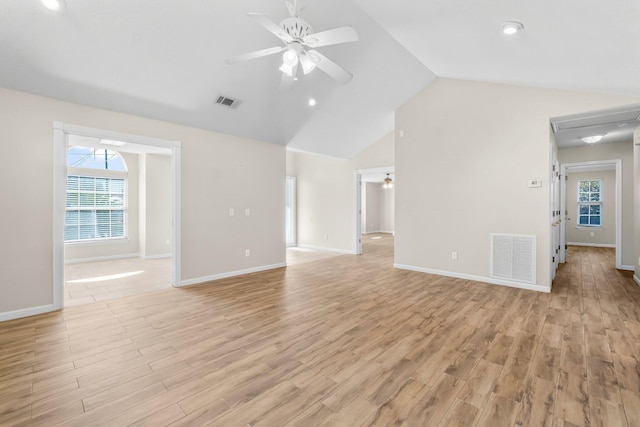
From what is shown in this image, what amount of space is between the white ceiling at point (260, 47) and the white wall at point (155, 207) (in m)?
3.39

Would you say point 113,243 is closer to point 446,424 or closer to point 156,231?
point 156,231

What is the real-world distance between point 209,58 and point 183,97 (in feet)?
2.68

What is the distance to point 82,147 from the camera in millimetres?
6723

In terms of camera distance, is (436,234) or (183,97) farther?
(436,234)

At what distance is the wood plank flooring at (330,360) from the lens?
5.84ft

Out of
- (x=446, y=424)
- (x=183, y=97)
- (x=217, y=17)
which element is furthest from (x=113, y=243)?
(x=446, y=424)

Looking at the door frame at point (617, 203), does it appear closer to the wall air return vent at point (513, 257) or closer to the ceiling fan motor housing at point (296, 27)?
the wall air return vent at point (513, 257)

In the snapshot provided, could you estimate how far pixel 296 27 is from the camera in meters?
2.33

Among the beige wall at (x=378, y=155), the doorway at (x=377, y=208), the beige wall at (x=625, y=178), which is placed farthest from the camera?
the doorway at (x=377, y=208)

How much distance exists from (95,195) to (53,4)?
5.63 metres

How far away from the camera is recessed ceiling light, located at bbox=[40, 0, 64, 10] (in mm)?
2472

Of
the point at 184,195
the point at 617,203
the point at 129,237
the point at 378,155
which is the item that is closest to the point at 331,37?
the point at 184,195

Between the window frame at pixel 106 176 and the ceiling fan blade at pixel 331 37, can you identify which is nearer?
the ceiling fan blade at pixel 331 37

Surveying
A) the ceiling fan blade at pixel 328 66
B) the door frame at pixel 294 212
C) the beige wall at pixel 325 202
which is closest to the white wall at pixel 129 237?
the door frame at pixel 294 212
